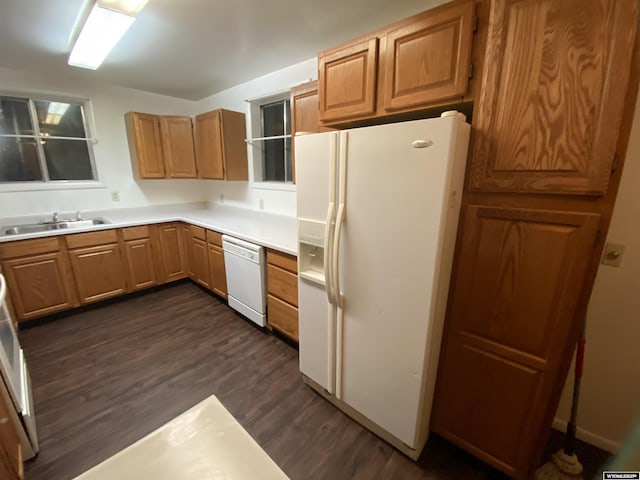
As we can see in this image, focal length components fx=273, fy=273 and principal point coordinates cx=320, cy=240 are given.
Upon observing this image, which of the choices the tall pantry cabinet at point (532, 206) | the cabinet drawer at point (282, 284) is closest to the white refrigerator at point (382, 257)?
the tall pantry cabinet at point (532, 206)

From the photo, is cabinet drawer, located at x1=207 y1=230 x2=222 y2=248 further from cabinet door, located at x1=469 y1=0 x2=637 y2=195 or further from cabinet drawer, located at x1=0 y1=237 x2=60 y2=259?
cabinet door, located at x1=469 y1=0 x2=637 y2=195

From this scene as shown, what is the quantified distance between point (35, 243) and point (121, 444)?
2.05m

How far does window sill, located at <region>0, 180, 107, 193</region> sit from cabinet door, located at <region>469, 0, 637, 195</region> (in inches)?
153

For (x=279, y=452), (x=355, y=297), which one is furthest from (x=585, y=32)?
(x=279, y=452)

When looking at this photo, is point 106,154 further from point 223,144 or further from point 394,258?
point 394,258

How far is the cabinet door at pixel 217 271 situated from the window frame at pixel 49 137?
1.65m

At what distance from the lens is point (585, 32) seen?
90cm

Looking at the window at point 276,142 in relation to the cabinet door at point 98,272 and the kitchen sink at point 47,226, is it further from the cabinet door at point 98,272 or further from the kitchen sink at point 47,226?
the kitchen sink at point 47,226

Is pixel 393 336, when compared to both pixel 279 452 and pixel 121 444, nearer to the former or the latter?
pixel 279 452

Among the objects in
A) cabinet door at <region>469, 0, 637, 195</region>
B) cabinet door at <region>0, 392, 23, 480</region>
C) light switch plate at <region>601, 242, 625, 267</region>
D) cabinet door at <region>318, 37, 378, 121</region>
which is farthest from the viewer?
cabinet door at <region>318, 37, 378, 121</region>

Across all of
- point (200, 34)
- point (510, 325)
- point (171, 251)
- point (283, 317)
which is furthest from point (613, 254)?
point (171, 251)

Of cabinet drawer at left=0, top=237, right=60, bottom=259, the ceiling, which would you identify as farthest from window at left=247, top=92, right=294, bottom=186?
cabinet drawer at left=0, top=237, right=60, bottom=259

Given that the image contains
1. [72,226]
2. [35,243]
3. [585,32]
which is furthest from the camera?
[72,226]

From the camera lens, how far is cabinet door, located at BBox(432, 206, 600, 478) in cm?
104
